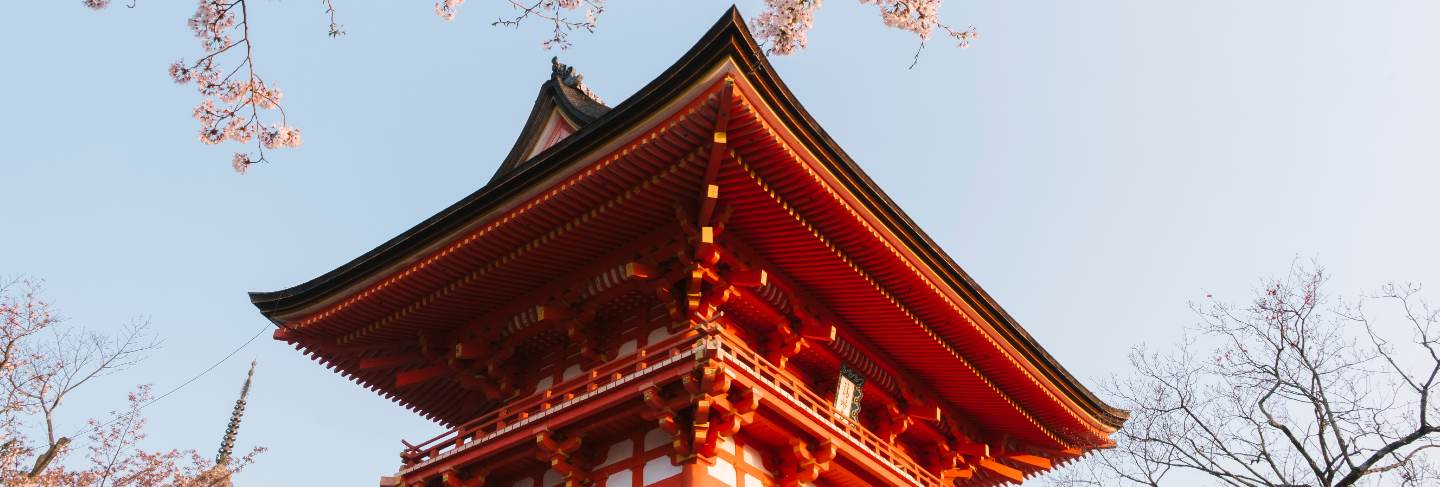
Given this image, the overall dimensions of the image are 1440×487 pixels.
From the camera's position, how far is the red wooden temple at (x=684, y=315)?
11617 mm

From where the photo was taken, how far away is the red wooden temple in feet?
38.1

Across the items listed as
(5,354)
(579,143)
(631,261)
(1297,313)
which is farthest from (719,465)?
(5,354)

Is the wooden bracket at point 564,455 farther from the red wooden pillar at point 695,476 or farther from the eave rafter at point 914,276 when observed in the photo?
the eave rafter at point 914,276

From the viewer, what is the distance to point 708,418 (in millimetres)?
11492

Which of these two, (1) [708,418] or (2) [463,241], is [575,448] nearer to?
(1) [708,418]

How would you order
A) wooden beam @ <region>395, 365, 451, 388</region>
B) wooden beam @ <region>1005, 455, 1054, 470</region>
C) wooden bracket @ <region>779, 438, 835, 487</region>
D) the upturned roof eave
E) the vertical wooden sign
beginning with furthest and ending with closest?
wooden beam @ <region>1005, 455, 1054, 470</region> → wooden beam @ <region>395, 365, 451, 388</region> → the vertical wooden sign → wooden bracket @ <region>779, 438, 835, 487</region> → the upturned roof eave

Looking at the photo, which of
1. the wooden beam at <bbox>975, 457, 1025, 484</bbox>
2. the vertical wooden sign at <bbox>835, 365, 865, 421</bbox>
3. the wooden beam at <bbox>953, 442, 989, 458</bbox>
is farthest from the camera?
the wooden beam at <bbox>975, 457, 1025, 484</bbox>

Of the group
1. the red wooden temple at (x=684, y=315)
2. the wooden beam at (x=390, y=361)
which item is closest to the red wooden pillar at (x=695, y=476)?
the red wooden temple at (x=684, y=315)

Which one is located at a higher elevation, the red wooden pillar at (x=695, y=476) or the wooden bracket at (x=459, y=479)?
the wooden bracket at (x=459, y=479)

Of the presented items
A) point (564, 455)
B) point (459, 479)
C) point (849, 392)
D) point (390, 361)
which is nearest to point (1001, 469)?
point (849, 392)

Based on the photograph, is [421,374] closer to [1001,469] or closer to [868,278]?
[868,278]

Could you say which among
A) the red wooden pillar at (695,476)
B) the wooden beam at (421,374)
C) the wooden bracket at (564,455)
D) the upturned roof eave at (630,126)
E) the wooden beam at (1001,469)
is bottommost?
the red wooden pillar at (695,476)

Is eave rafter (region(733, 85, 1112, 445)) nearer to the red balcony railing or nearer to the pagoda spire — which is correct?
the red balcony railing

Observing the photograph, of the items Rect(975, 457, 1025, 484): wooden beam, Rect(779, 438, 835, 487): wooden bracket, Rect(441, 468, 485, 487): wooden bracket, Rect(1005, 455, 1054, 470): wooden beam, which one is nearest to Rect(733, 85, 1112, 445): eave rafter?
Rect(1005, 455, 1054, 470): wooden beam
